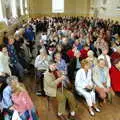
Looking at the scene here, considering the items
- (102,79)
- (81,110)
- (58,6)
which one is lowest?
(81,110)

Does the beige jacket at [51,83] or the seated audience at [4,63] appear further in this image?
the seated audience at [4,63]

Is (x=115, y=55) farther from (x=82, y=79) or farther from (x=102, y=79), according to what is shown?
(x=82, y=79)

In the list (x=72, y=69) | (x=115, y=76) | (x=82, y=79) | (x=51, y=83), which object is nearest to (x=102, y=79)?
(x=115, y=76)

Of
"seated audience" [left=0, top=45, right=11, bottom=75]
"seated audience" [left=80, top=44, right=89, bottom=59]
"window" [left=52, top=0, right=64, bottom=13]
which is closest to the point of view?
"seated audience" [left=0, top=45, right=11, bottom=75]

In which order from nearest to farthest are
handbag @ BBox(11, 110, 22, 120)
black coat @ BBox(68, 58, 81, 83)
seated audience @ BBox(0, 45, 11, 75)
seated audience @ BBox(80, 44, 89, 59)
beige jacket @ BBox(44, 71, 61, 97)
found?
handbag @ BBox(11, 110, 22, 120), beige jacket @ BBox(44, 71, 61, 97), seated audience @ BBox(0, 45, 11, 75), black coat @ BBox(68, 58, 81, 83), seated audience @ BBox(80, 44, 89, 59)

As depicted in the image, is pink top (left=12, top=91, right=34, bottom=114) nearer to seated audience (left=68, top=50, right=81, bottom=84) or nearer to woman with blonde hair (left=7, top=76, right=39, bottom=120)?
woman with blonde hair (left=7, top=76, right=39, bottom=120)

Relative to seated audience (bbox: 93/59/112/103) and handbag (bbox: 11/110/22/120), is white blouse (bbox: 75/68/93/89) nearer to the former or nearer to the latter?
seated audience (bbox: 93/59/112/103)

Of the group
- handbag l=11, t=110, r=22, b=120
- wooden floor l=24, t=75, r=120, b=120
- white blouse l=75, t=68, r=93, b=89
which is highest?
white blouse l=75, t=68, r=93, b=89

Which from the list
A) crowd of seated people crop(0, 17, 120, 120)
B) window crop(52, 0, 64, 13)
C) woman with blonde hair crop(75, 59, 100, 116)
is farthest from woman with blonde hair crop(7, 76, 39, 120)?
window crop(52, 0, 64, 13)

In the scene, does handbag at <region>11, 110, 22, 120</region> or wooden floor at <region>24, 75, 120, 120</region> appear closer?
handbag at <region>11, 110, 22, 120</region>

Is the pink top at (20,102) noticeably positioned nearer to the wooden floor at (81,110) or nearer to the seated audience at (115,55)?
the wooden floor at (81,110)

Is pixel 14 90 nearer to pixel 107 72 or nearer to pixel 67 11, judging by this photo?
pixel 107 72

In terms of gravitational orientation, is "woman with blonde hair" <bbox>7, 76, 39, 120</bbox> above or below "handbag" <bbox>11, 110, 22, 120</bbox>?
above

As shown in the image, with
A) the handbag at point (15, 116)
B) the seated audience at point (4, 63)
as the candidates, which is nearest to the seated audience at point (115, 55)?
the seated audience at point (4, 63)
